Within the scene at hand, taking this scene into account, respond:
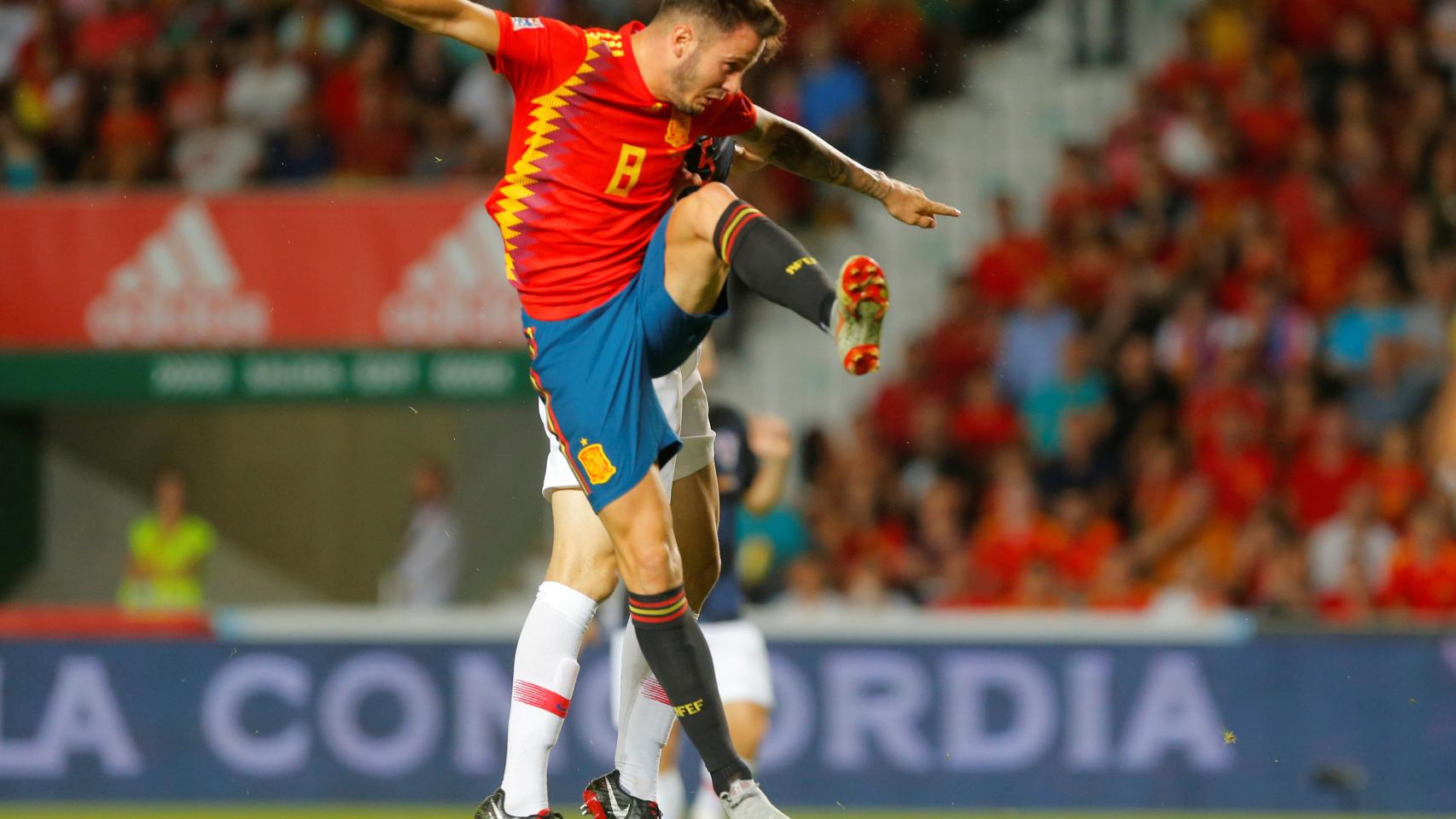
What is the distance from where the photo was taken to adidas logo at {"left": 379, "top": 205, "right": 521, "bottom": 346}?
11.9 meters

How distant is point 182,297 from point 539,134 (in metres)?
7.43

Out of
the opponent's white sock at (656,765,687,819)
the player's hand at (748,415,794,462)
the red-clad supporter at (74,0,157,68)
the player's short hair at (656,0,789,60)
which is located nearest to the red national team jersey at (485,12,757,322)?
the player's short hair at (656,0,789,60)

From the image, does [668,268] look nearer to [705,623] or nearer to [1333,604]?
[705,623]

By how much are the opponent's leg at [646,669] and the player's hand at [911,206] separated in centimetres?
91

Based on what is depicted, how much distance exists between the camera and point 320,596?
574 inches

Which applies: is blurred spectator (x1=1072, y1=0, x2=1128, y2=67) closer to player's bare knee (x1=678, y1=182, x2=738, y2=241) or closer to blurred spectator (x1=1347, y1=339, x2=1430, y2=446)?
blurred spectator (x1=1347, y1=339, x2=1430, y2=446)

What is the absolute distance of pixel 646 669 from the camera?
577 cm

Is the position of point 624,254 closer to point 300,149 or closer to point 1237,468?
point 1237,468

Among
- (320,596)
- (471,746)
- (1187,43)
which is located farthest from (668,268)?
(320,596)

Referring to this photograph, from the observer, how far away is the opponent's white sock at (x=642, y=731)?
5.64 meters

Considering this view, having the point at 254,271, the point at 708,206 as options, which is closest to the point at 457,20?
the point at 708,206

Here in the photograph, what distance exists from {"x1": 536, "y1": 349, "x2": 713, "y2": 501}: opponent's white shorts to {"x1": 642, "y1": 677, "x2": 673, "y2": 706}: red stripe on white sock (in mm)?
527

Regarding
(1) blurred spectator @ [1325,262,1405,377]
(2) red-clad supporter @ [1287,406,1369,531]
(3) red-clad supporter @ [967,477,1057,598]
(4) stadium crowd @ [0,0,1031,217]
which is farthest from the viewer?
(4) stadium crowd @ [0,0,1031,217]

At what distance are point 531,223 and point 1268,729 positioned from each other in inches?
244
